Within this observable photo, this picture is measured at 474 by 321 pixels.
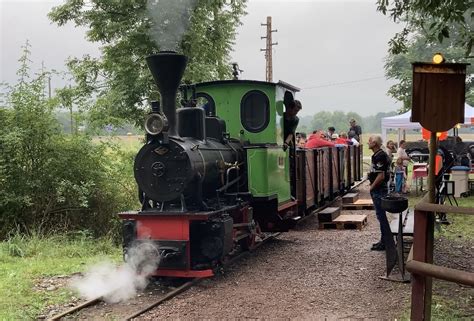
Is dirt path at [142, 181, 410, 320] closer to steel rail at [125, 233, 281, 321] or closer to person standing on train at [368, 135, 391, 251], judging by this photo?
steel rail at [125, 233, 281, 321]

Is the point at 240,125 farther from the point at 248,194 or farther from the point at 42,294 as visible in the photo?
the point at 42,294

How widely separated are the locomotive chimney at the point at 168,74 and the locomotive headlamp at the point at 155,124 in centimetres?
23

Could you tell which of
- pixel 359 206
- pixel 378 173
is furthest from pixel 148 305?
pixel 359 206

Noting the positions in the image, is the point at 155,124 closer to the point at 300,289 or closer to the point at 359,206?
the point at 300,289

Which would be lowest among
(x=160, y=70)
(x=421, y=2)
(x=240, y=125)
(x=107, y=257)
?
(x=107, y=257)

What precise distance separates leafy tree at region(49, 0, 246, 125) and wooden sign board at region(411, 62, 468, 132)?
948 cm

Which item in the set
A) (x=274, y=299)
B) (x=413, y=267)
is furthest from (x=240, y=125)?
(x=413, y=267)

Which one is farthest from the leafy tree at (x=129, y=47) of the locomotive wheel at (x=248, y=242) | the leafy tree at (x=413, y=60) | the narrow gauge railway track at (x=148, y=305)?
the leafy tree at (x=413, y=60)

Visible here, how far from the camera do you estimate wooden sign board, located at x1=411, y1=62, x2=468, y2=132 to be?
438 centimetres

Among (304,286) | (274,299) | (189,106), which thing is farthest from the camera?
(189,106)

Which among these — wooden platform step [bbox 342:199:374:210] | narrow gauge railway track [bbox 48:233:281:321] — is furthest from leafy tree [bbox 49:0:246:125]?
narrow gauge railway track [bbox 48:233:281:321]

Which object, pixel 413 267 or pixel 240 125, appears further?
pixel 240 125

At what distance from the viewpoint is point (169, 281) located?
6598 millimetres

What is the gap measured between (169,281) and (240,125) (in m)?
2.80
